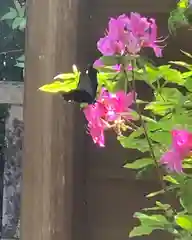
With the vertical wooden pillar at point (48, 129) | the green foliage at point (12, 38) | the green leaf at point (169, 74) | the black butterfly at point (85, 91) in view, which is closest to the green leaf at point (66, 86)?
the black butterfly at point (85, 91)

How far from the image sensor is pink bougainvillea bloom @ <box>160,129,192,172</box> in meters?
0.73

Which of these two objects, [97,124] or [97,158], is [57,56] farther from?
[97,124]

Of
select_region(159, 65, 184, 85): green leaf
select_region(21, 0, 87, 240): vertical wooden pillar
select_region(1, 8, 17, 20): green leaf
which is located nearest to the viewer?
select_region(159, 65, 184, 85): green leaf

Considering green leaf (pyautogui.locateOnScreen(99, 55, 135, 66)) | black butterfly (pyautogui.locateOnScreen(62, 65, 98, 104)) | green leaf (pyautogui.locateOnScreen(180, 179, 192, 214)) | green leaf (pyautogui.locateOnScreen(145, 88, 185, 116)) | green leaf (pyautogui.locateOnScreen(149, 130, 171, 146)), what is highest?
green leaf (pyautogui.locateOnScreen(99, 55, 135, 66))

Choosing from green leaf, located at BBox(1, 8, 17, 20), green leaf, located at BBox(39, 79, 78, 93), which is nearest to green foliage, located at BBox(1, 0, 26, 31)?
green leaf, located at BBox(1, 8, 17, 20)

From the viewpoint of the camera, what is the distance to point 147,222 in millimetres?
829

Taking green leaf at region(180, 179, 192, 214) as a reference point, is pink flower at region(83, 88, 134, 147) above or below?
above

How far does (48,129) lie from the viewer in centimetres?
112

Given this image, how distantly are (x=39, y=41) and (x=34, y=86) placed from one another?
0.09m

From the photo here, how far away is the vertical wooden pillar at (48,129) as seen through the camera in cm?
111

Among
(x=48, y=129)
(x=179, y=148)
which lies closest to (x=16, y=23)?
(x=48, y=129)

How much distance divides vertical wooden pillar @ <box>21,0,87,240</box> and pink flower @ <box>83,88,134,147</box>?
0.95 ft

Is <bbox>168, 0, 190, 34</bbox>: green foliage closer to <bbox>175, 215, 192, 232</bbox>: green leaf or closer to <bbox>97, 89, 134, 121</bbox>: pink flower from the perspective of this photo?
<bbox>97, 89, 134, 121</bbox>: pink flower

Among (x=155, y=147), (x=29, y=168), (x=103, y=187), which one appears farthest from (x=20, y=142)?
(x=155, y=147)
